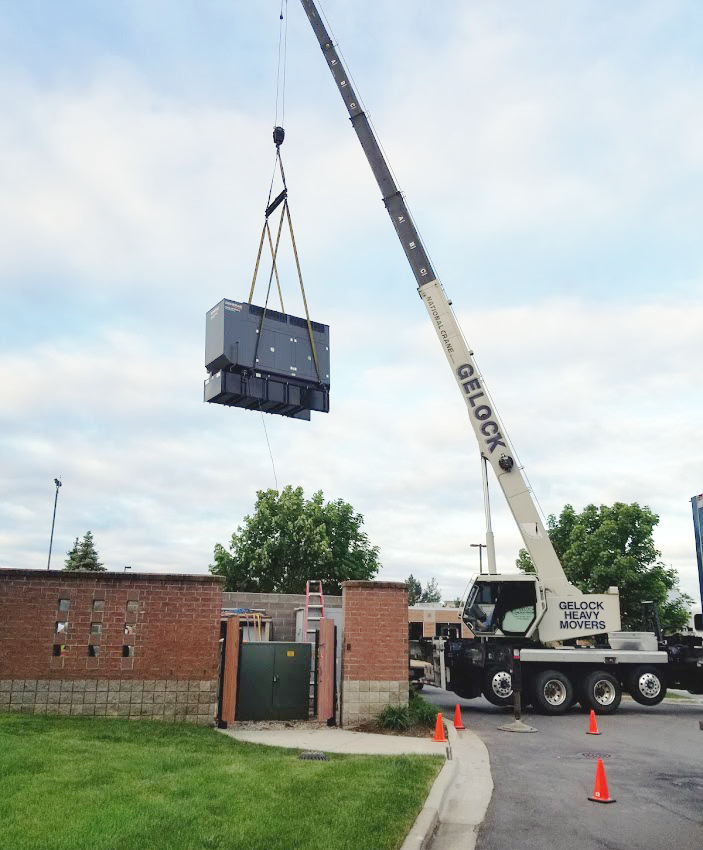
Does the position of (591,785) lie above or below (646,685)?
below

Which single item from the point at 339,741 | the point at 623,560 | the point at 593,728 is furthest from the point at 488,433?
the point at 623,560

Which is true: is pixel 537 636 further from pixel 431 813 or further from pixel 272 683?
pixel 431 813

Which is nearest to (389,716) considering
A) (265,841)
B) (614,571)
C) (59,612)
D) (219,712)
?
(219,712)

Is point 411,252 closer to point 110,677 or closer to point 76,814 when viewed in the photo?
point 110,677

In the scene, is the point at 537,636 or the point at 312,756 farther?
the point at 537,636

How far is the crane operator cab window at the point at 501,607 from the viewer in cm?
1877

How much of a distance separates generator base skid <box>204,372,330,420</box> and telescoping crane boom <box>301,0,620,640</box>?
5106 millimetres

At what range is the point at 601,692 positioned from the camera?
1834 centimetres

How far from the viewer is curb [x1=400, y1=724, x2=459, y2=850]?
6712 millimetres

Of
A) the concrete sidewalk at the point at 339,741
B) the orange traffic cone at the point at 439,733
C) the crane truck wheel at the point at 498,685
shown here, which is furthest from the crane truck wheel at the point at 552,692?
the orange traffic cone at the point at 439,733

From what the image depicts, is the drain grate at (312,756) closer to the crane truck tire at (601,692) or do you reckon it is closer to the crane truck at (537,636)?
the crane truck at (537,636)

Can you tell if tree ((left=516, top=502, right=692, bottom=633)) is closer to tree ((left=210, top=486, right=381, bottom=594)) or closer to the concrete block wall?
tree ((left=210, top=486, right=381, bottom=594))

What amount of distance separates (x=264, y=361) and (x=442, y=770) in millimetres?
8890

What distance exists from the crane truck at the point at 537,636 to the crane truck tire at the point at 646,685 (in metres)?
0.02
